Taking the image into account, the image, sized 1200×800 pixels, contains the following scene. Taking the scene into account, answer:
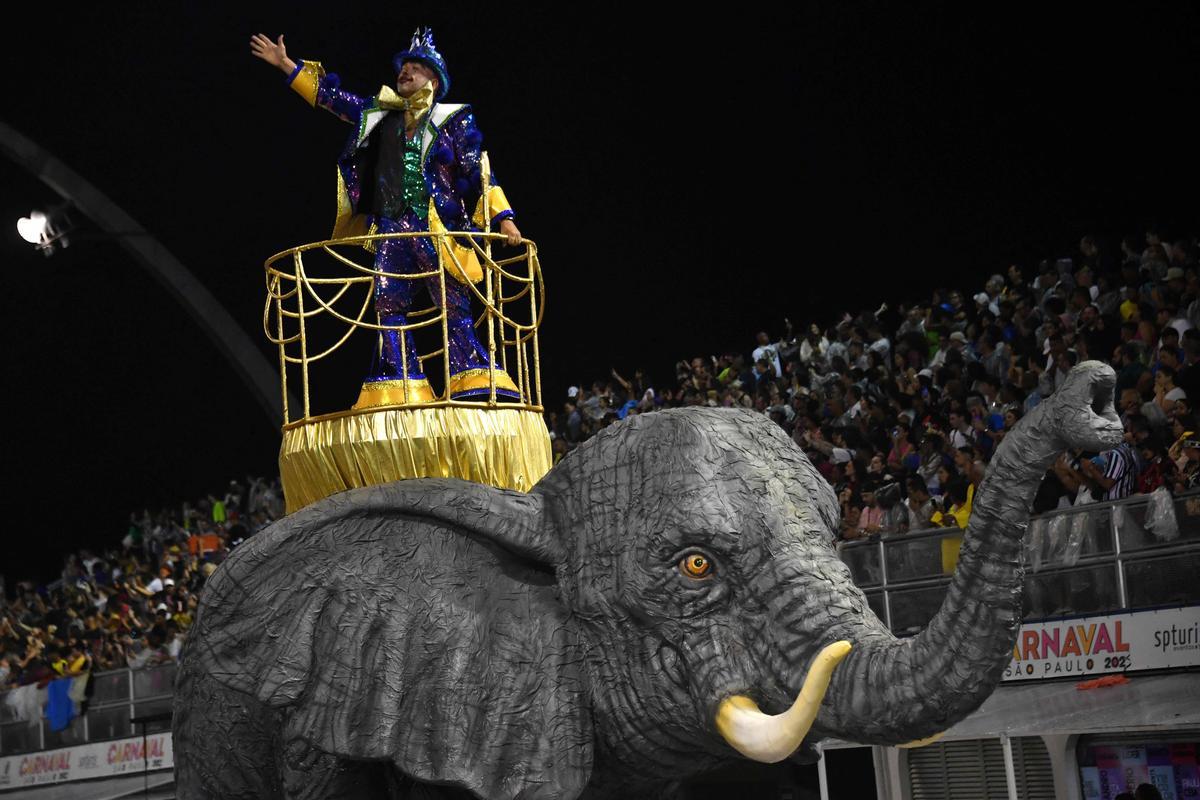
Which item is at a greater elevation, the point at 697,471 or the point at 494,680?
the point at 697,471

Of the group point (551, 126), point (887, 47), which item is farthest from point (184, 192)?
point (887, 47)

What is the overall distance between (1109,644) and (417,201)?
15.0ft

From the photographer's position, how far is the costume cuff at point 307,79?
5312 millimetres

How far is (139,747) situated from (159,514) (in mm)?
8352

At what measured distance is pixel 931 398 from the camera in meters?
11.4

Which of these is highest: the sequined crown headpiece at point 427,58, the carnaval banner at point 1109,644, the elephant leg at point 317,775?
the sequined crown headpiece at point 427,58

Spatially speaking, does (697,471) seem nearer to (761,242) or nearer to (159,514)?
(761,242)

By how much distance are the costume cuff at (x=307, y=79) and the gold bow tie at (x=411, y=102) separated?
0.31 metres

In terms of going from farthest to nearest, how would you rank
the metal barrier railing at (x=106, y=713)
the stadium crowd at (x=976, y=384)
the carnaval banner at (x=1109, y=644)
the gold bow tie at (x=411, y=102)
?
the metal barrier railing at (x=106, y=713)
the stadium crowd at (x=976, y=384)
the carnaval banner at (x=1109, y=644)
the gold bow tie at (x=411, y=102)

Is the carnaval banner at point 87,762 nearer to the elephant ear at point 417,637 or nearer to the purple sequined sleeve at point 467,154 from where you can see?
the purple sequined sleeve at point 467,154

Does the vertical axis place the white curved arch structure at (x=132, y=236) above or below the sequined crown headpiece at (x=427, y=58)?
above

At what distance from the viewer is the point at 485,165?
521 centimetres

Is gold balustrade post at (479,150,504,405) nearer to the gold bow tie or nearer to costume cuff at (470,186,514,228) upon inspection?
costume cuff at (470,186,514,228)

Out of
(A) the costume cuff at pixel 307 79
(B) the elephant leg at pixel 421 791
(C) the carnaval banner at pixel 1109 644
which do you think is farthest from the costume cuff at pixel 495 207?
(C) the carnaval banner at pixel 1109 644
